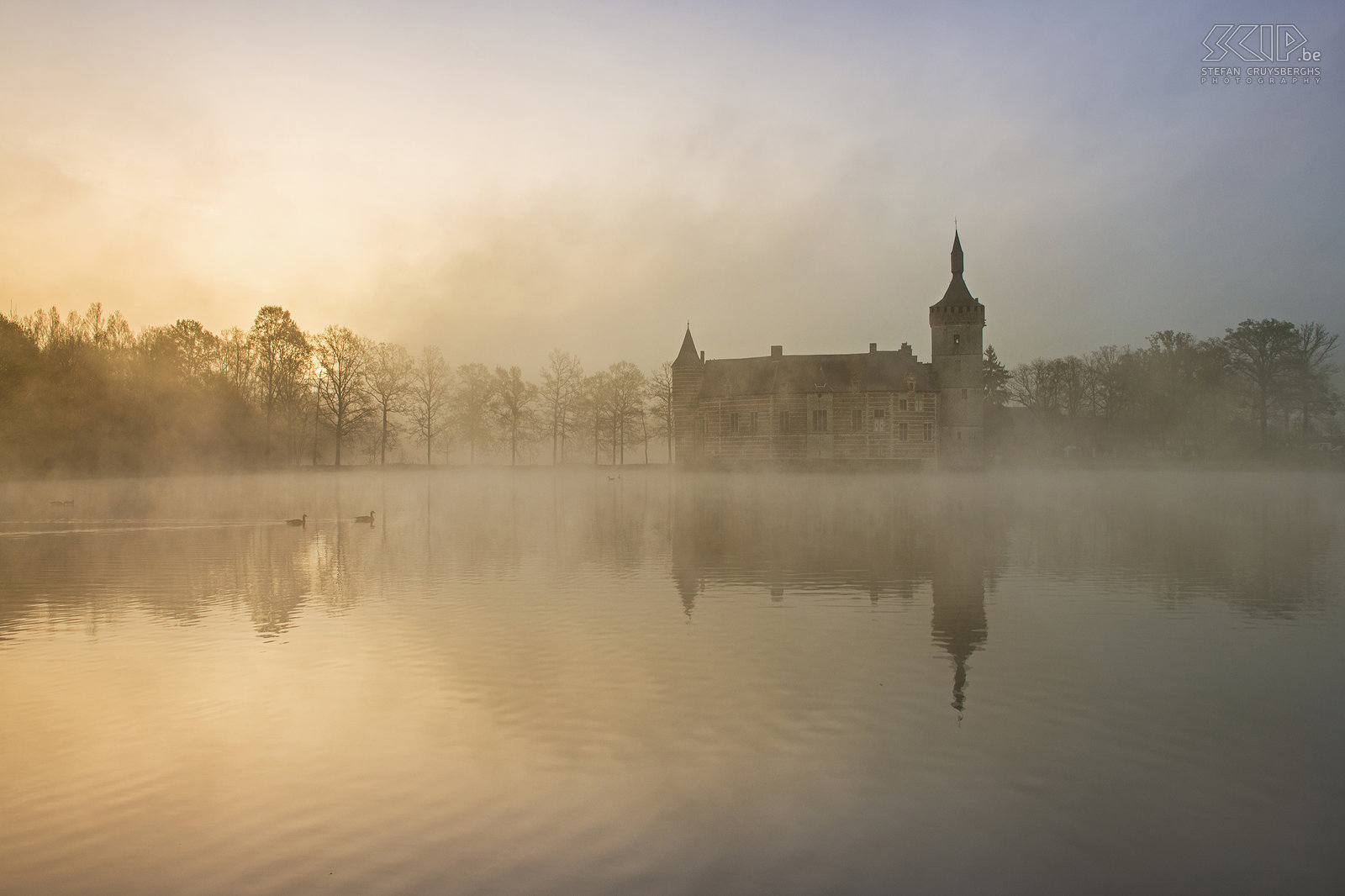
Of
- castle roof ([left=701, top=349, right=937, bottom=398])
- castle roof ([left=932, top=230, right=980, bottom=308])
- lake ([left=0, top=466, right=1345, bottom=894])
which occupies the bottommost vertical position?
lake ([left=0, top=466, right=1345, bottom=894])

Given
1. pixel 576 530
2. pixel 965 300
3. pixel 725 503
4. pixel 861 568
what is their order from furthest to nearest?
pixel 965 300, pixel 725 503, pixel 576 530, pixel 861 568

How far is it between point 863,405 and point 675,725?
7015 cm

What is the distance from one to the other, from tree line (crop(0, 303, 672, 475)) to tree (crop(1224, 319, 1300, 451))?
171ft

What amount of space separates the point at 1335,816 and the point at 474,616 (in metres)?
10.7

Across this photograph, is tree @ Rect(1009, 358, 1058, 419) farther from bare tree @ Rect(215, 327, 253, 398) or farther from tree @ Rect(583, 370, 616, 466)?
bare tree @ Rect(215, 327, 253, 398)

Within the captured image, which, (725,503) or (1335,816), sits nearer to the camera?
(1335,816)

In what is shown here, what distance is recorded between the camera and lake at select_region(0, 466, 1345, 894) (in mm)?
6141

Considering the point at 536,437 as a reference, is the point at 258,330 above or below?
above

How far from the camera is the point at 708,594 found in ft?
51.8

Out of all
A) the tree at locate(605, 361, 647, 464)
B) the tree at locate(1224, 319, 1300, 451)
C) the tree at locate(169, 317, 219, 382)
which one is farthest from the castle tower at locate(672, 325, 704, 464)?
the tree at locate(1224, 319, 1300, 451)

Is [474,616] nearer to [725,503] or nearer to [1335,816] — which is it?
[1335,816]

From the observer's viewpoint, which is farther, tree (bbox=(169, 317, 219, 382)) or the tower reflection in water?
tree (bbox=(169, 317, 219, 382))

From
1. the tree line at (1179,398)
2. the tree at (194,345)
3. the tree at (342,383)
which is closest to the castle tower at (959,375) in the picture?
the tree line at (1179,398)

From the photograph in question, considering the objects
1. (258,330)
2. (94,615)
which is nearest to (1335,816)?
(94,615)
